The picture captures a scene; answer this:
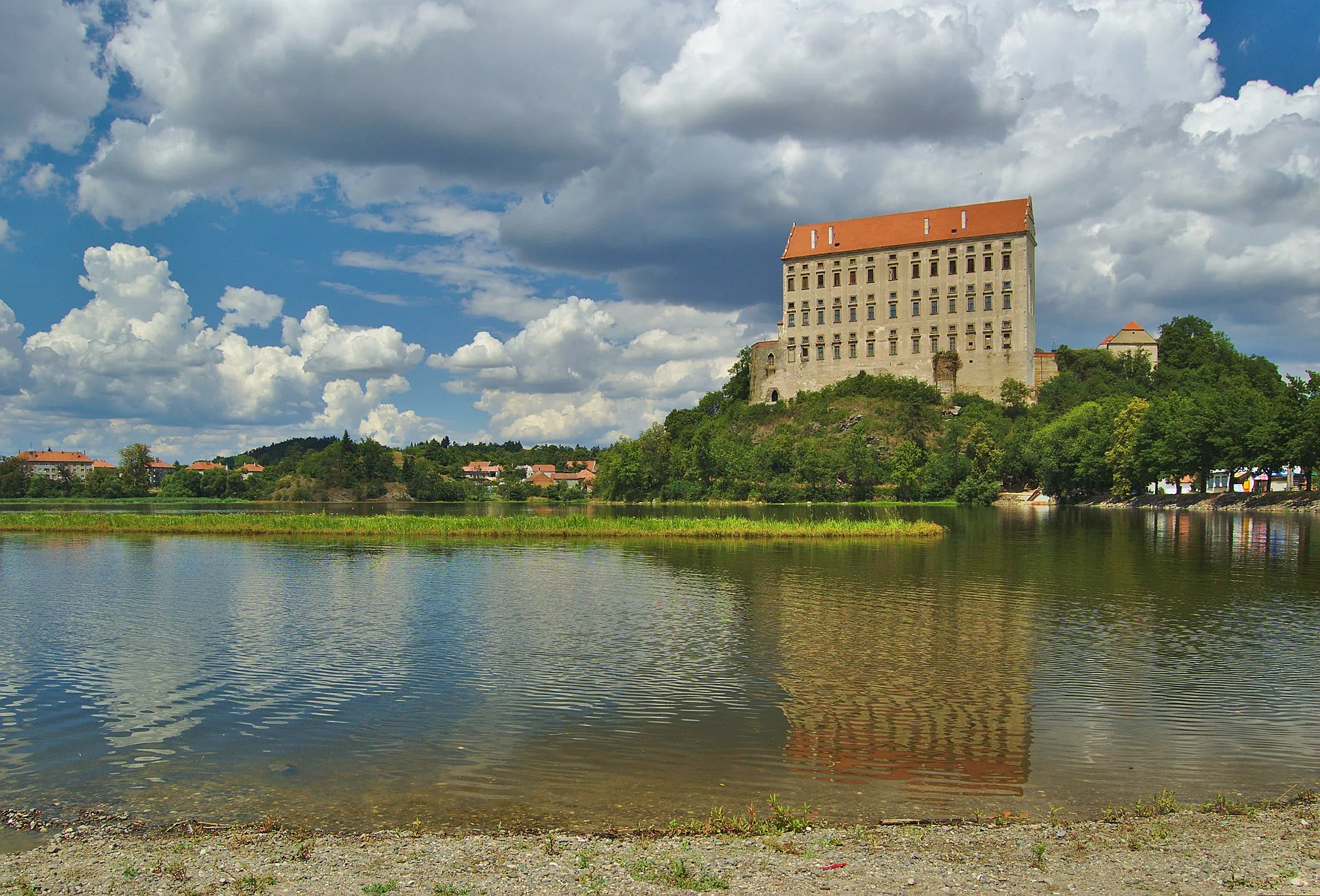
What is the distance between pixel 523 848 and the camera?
8914 millimetres

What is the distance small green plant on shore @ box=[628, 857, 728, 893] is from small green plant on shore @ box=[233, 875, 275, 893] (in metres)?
3.26

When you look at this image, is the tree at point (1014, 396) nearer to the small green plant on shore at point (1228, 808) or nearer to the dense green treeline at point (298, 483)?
the dense green treeline at point (298, 483)

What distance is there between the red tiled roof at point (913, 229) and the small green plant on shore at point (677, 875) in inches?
4915

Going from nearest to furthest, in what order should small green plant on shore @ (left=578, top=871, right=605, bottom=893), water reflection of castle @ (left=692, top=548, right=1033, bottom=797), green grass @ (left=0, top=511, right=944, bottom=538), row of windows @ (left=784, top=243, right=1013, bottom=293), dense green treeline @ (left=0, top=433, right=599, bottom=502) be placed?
small green plant on shore @ (left=578, top=871, right=605, bottom=893)
water reflection of castle @ (left=692, top=548, right=1033, bottom=797)
green grass @ (left=0, top=511, right=944, bottom=538)
row of windows @ (left=784, top=243, right=1013, bottom=293)
dense green treeline @ (left=0, top=433, right=599, bottom=502)

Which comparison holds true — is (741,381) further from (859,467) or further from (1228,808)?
(1228,808)

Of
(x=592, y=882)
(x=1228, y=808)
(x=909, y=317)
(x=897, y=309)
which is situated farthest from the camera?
(x=897, y=309)

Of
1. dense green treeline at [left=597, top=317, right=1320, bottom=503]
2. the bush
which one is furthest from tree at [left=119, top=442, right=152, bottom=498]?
the bush

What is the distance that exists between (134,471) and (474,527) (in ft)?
443

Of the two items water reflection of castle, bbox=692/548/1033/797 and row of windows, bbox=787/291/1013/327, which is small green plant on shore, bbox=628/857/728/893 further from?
row of windows, bbox=787/291/1013/327

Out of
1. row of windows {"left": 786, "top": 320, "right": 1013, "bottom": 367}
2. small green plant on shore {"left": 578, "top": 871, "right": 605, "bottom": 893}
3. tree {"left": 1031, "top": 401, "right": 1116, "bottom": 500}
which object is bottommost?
small green plant on shore {"left": 578, "top": 871, "right": 605, "bottom": 893}

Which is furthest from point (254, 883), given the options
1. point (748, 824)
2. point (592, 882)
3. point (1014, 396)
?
point (1014, 396)

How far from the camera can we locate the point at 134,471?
538ft

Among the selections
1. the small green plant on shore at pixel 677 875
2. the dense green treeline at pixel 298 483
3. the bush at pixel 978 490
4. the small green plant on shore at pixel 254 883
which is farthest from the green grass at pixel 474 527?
the dense green treeline at pixel 298 483

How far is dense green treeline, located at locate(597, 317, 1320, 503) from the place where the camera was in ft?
270
